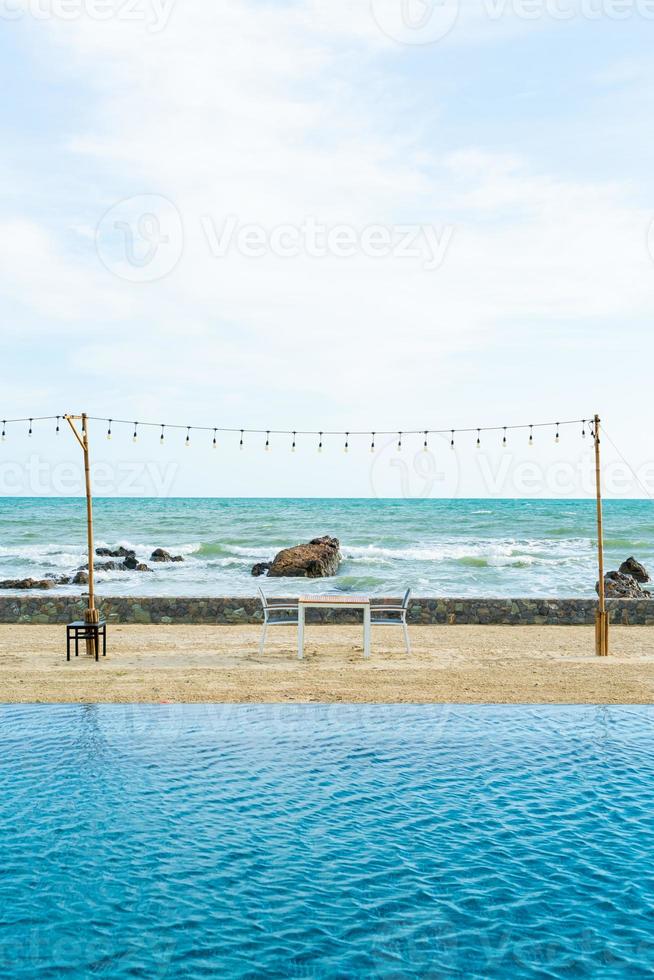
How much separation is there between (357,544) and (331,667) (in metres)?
34.8

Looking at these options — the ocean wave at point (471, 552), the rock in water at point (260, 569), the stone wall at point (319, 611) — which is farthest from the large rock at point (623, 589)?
the rock in water at point (260, 569)

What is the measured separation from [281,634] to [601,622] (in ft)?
16.3

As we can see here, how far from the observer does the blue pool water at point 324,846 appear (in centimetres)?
457

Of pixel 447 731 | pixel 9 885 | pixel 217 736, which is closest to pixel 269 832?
pixel 9 885

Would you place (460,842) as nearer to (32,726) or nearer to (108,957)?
(108,957)

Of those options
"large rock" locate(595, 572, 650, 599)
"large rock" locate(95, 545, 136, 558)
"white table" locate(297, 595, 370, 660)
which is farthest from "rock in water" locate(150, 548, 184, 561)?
"white table" locate(297, 595, 370, 660)

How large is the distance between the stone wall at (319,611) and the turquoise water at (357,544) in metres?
8.08

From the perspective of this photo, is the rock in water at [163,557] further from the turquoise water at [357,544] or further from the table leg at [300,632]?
the table leg at [300,632]

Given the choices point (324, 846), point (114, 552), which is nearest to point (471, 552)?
point (114, 552)

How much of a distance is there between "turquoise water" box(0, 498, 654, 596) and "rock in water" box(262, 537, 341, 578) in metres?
0.77

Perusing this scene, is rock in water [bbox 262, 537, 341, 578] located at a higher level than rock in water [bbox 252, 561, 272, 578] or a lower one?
higher

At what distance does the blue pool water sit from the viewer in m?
4.57

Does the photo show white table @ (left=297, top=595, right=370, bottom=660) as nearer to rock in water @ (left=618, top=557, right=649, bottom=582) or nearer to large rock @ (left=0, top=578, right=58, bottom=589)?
large rock @ (left=0, top=578, right=58, bottom=589)

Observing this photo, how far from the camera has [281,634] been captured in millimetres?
14172
